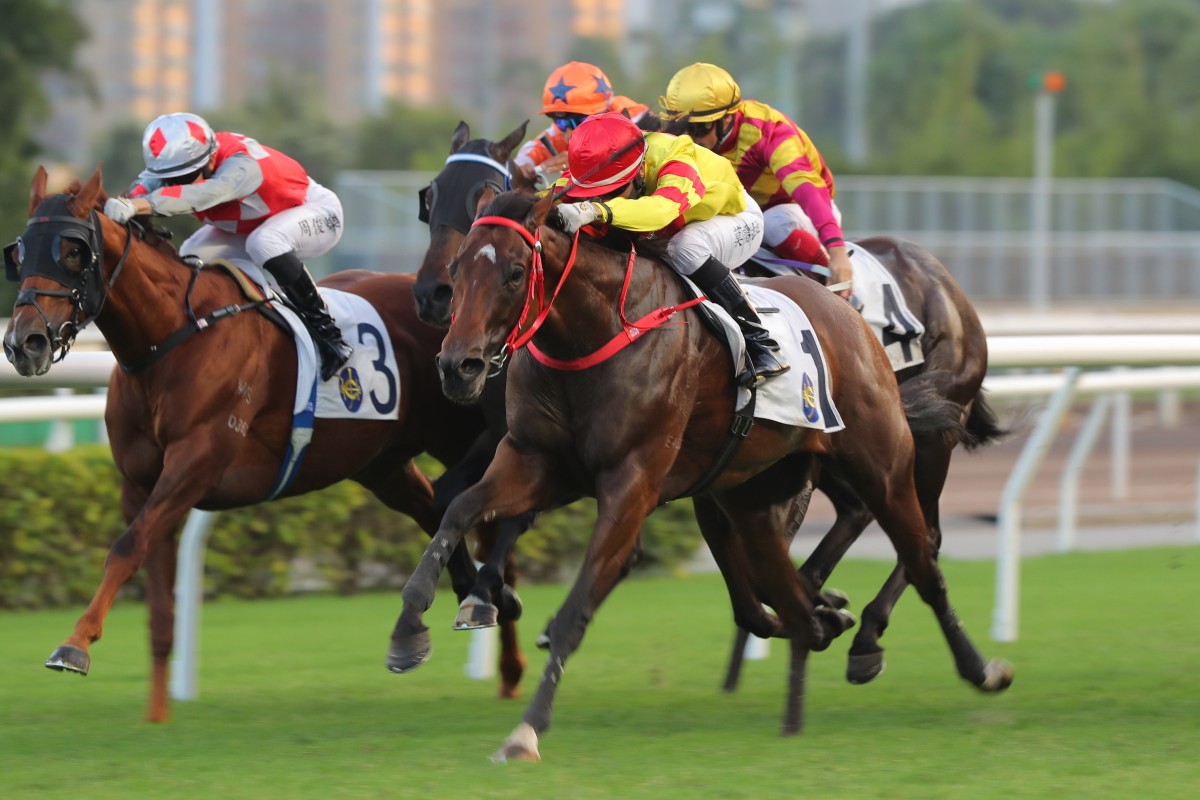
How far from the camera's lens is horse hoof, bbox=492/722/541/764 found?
13.9 ft

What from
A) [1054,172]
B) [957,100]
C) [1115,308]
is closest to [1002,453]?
[1115,308]

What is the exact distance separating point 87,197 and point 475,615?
1.60 m

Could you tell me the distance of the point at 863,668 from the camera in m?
5.50

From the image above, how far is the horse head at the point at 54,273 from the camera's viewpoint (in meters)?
4.85

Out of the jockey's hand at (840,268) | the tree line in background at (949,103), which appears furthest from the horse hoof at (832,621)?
the tree line in background at (949,103)

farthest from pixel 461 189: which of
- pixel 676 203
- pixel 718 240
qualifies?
pixel 676 203

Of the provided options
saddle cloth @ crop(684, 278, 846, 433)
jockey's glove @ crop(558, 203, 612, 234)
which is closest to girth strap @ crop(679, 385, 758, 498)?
saddle cloth @ crop(684, 278, 846, 433)

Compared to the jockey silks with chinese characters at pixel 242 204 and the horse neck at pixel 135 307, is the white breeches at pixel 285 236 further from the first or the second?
the horse neck at pixel 135 307

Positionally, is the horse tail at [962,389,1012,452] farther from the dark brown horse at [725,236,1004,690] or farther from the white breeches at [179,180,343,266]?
the white breeches at [179,180,343,266]

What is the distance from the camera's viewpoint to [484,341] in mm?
4145

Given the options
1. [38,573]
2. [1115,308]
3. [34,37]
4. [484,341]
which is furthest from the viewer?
[1115,308]

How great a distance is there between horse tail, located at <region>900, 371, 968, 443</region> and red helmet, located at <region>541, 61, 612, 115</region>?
4.36ft

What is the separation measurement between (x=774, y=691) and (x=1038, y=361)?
1371 millimetres

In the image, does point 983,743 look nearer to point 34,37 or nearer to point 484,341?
point 484,341
